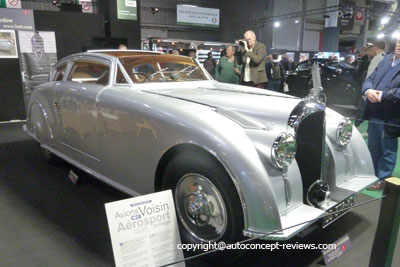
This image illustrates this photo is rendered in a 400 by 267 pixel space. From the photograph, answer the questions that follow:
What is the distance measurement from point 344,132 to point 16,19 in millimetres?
6823

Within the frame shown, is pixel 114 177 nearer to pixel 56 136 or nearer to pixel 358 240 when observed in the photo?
pixel 56 136

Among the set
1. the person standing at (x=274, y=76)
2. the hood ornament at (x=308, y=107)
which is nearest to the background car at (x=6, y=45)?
the person standing at (x=274, y=76)

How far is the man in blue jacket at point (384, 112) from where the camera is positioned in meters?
2.87

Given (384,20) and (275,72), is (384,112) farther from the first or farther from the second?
(384,20)

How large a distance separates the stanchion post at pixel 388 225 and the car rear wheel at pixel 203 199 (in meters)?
0.68

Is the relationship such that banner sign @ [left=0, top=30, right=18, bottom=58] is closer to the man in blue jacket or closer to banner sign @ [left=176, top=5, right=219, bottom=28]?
the man in blue jacket

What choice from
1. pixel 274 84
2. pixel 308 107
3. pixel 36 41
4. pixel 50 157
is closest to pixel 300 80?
pixel 274 84

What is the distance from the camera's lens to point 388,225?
145 cm

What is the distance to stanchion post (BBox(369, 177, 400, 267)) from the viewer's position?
1422 mm

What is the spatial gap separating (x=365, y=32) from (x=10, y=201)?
25.7 metres

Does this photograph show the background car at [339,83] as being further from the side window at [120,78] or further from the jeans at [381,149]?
the side window at [120,78]

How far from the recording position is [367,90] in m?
3.05

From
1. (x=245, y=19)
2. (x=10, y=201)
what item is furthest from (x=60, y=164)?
(x=245, y=19)

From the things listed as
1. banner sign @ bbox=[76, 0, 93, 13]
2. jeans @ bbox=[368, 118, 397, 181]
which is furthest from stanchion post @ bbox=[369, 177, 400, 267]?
banner sign @ bbox=[76, 0, 93, 13]
